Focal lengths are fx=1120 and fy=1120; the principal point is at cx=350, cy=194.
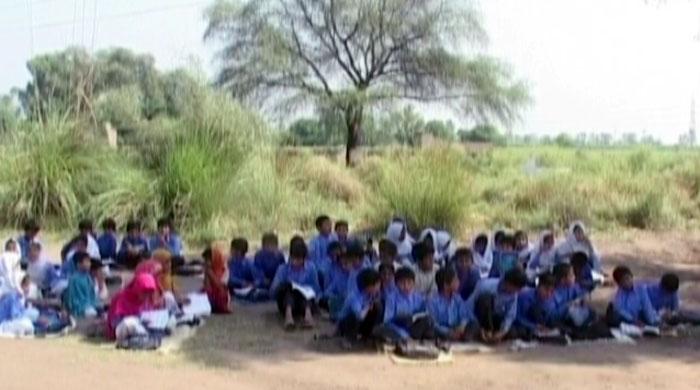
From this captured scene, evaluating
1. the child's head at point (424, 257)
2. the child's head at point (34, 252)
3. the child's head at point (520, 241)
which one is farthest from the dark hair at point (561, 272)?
the child's head at point (34, 252)

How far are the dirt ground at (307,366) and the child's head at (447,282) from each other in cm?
65

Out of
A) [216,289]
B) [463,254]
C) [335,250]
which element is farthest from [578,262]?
[216,289]

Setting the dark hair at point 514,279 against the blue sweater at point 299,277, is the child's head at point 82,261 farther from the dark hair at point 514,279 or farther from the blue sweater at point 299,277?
the dark hair at point 514,279

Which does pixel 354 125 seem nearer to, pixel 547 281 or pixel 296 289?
pixel 296 289

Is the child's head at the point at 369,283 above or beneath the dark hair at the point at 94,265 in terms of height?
above

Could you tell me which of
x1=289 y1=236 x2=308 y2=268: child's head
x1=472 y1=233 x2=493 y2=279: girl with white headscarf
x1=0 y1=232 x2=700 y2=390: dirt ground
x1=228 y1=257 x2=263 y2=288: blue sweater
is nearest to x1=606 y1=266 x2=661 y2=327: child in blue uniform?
x1=0 y1=232 x2=700 y2=390: dirt ground

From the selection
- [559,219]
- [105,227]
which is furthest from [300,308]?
[559,219]

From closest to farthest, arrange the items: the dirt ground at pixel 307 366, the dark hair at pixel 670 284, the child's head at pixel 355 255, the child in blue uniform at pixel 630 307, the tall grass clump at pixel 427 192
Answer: the dirt ground at pixel 307 366
the child in blue uniform at pixel 630 307
the dark hair at pixel 670 284
the child's head at pixel 355 255
the tall grass clump at pixel 427 192

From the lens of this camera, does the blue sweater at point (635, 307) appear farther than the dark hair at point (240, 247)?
No

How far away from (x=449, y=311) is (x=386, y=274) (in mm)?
592

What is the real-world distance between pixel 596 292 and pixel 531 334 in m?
2.41

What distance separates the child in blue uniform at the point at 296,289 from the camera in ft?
32.6

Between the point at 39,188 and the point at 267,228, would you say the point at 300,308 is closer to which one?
the point at 267,228

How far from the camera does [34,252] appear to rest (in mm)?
11414
